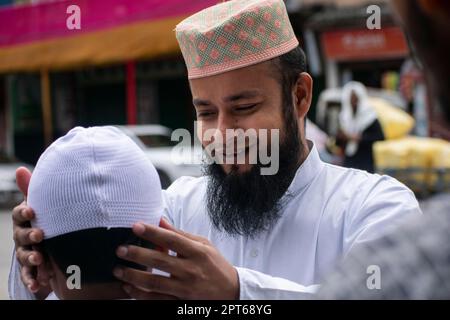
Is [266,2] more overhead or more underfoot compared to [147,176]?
more overhead

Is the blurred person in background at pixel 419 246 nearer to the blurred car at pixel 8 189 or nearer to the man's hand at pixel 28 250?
the man's hand at pixel 28 250

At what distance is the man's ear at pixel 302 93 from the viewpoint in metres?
2.11

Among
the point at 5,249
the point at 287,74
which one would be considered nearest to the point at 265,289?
the point at 287,74

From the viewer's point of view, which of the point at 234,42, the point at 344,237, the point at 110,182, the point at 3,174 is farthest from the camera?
the point at 3,174

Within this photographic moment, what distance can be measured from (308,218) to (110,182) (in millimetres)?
719

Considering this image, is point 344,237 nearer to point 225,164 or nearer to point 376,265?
point 225,164

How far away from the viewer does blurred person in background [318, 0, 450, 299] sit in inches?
27.3

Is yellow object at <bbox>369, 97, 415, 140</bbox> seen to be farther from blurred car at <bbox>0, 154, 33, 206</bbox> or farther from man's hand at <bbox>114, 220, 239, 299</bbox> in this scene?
man's hand at <bbox>114, 220, 239, 299</bbox>

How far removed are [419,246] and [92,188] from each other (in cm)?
79

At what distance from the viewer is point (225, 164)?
6.59ft

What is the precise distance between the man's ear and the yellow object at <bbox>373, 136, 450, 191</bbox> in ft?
24.3

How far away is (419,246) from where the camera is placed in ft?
2.31

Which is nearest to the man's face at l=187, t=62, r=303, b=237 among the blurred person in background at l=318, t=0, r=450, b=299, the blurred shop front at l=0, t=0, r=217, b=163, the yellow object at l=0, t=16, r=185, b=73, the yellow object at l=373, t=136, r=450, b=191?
the blurred person in background at l=318, t=0, r=450, b=299
